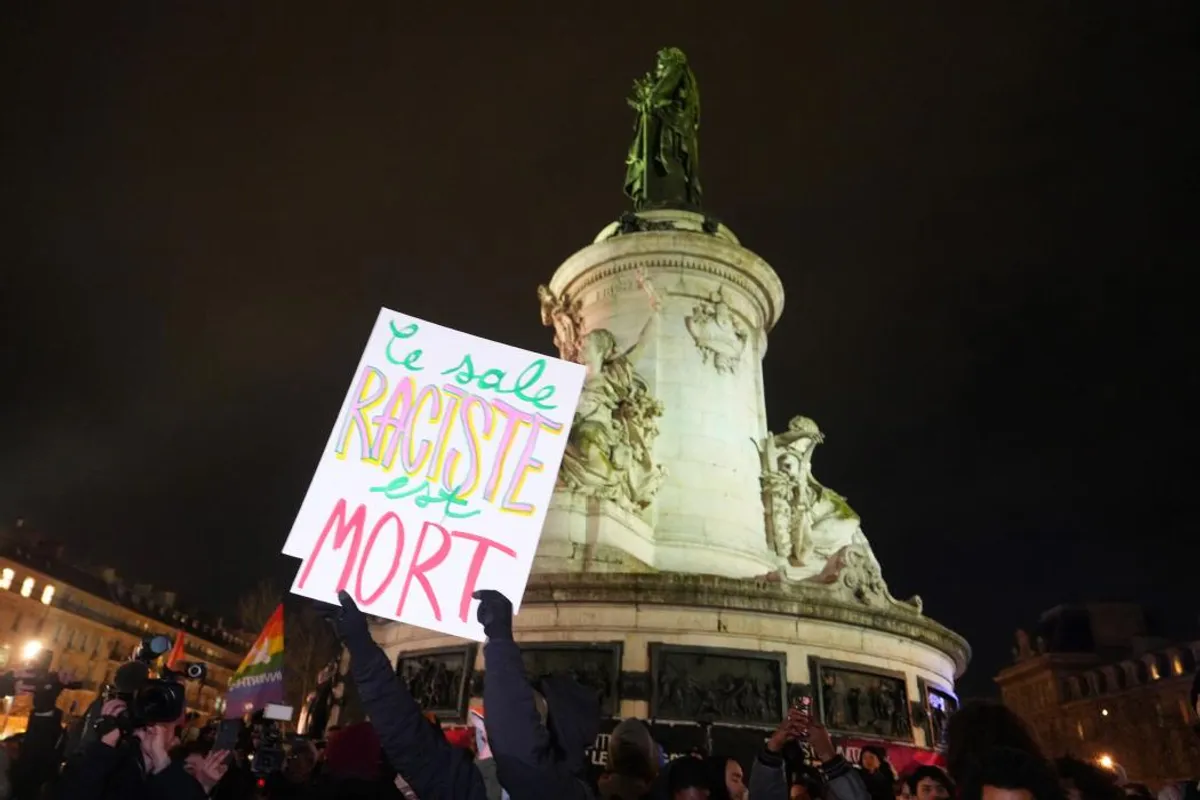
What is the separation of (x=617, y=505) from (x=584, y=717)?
38.6 ft

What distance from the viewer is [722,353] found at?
18984 mm

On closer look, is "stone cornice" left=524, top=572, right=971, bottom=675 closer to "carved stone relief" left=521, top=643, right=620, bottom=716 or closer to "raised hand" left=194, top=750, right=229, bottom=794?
"carved stone relief" left=521, top=643, right=620, bottom=716

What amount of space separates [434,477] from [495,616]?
279 centimetres

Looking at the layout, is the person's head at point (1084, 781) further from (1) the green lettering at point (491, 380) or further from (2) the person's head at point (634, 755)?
(1) the green lettering at point (491, 380)

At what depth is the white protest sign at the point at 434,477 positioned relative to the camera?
5543 millimetres

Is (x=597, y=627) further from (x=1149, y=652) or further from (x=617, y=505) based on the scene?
(x=1149, y=652)

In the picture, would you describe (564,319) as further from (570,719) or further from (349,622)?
(570,719)

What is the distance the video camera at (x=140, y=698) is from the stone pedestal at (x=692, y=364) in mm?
10009

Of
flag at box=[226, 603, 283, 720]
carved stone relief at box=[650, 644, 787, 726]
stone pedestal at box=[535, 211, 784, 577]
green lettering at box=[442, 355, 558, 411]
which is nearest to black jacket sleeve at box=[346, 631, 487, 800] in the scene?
green lettering at box=[442, 355, 558, 411]

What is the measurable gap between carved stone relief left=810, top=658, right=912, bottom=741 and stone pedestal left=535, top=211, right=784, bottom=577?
132 inches

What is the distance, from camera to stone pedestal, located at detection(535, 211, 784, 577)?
52.9 ft

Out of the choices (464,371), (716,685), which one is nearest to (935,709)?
(716,685)

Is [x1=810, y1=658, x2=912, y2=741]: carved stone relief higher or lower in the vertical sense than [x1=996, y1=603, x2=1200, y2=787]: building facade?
lower

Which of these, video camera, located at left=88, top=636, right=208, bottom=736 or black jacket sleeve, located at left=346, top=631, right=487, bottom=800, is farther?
video camera, located at left=88, top=636, right=208, bottom=736
